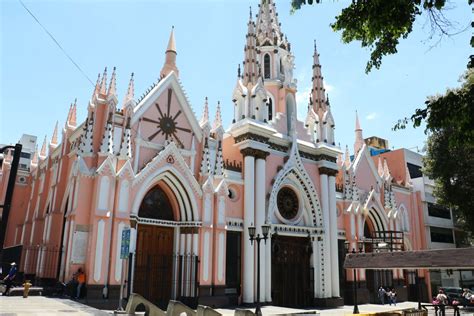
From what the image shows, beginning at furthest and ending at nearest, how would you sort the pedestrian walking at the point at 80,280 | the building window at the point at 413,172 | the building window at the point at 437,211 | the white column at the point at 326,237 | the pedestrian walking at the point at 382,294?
the building window at the point at 413,172 < the building window at the point at 437,211 < the pedestrian walking at the point at 382,294 < the white column at the point at 326,237 < the pedestrian walking at the point at 80,280

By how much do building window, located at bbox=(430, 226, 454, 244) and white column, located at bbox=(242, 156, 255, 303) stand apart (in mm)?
23816

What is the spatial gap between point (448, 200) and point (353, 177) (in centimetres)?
671

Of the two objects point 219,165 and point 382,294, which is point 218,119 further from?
point 382,294

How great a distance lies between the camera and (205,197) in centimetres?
2086

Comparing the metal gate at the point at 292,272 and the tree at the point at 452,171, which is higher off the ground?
the tree at the point at 452,171

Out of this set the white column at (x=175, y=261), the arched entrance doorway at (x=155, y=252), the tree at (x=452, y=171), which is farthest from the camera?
the tree at (x=452, y=171)

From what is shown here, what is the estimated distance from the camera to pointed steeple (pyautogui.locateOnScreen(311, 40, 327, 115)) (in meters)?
29.1

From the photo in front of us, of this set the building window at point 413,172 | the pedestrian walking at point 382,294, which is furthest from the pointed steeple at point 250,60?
the building window at point 413,172

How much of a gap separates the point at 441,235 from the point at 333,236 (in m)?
19.5

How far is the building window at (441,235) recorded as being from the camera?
39044 millimetres

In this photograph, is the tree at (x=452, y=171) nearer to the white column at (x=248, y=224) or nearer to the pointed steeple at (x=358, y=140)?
the pointed steeple at (x=358, y=140)

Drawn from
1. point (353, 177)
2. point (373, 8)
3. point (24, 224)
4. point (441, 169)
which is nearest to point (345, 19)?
point (373, 8)

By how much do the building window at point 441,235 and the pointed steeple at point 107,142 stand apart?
3178 centimetres

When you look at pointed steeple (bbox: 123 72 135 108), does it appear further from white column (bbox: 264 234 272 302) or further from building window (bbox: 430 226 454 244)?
building window (bbox: 430 226 454 244)
